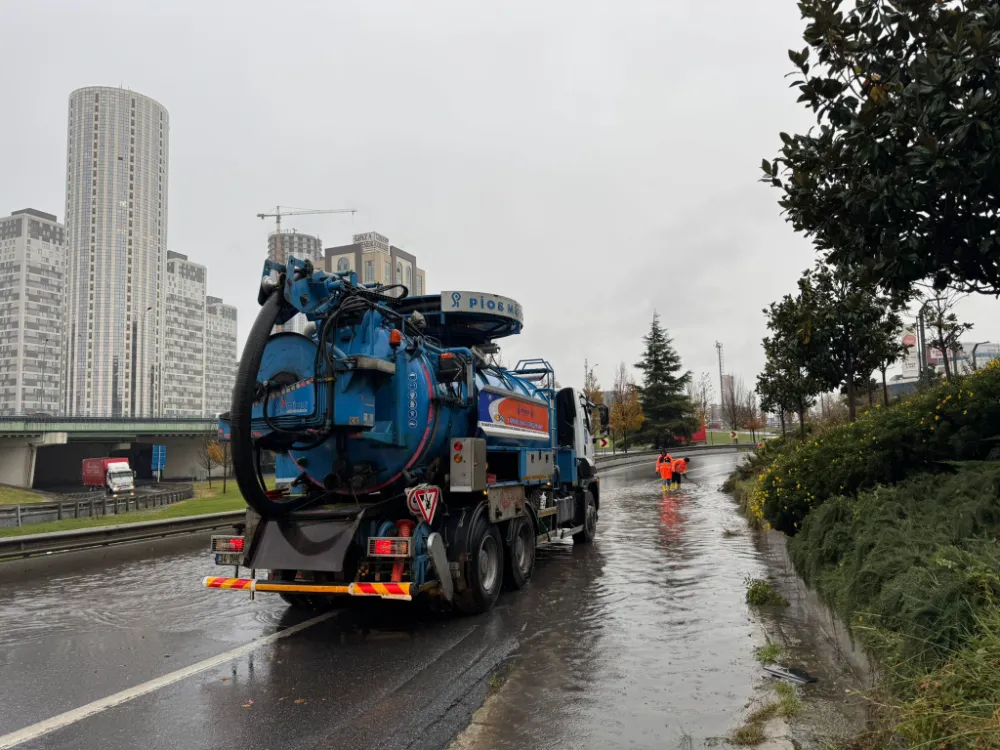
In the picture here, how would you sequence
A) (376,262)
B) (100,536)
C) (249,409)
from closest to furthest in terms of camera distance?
(249,409) < (100,536) < (376,262)

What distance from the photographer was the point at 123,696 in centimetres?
511

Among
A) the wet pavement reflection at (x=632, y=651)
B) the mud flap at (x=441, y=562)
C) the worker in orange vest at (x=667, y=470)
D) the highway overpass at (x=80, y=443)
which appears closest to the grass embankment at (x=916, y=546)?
the wet pavement reflection at (x=632, y=651)

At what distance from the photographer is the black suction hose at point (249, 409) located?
21.0 feet

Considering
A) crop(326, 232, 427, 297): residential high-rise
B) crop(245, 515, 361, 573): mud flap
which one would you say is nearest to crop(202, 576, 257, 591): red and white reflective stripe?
crop(245, 515, 361, 573): mud flap

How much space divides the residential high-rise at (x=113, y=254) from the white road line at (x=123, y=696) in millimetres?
121696

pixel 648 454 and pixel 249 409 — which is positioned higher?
pixel 249 409

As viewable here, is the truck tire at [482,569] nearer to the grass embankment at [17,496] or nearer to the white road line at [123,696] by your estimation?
the white road line at [123,696]

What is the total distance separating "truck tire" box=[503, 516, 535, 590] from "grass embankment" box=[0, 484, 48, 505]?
133 ft

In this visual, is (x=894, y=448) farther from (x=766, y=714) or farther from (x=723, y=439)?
(x=723, y=439)

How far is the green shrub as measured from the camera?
7.30 m

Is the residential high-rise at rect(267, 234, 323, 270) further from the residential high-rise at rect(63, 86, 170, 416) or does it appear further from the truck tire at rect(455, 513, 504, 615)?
the truck tire at rect(455, 513, 504, 615)

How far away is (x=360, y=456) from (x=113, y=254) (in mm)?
131103

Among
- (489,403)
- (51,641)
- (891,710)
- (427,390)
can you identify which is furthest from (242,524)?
(891,710)

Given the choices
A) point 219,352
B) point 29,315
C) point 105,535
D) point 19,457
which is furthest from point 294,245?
point 105,535
